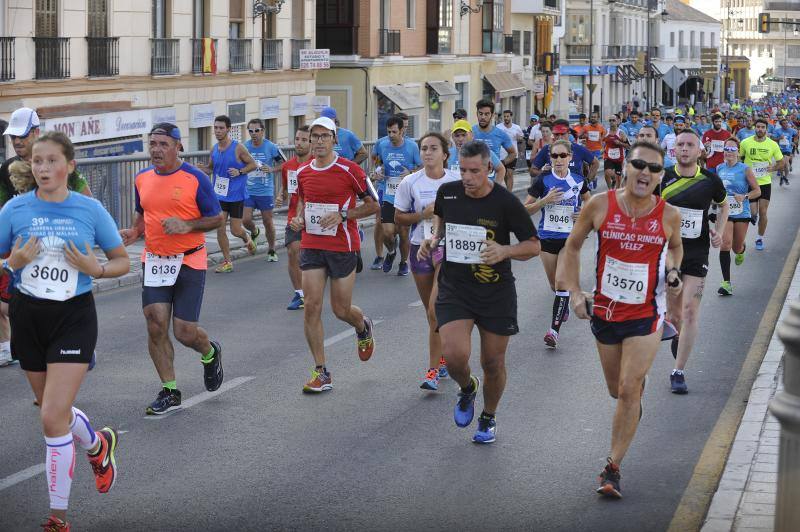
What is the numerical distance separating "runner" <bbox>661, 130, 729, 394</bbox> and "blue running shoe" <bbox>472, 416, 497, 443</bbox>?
2359 mm

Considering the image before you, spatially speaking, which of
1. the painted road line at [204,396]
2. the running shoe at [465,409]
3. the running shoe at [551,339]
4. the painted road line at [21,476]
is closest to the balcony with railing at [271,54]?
the running shoe at [551,339]

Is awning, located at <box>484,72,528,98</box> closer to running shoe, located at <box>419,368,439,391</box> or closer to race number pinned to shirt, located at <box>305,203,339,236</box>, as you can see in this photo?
race number pinned to shirt, located at <box>305,203,339,236</box>

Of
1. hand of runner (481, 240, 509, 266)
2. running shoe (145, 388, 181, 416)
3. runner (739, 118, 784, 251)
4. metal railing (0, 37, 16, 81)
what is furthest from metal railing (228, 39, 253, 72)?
hand of runner (481, 240, 509, 266)

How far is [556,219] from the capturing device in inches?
507

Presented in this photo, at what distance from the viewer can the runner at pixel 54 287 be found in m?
6.83

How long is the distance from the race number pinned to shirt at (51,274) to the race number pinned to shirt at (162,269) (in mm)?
2551

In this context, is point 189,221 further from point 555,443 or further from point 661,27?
point 661,27

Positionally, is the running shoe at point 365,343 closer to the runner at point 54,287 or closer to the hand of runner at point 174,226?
the hand of runner at point 174,226

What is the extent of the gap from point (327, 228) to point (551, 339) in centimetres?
255

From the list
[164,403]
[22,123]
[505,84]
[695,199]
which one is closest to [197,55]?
[695,199]

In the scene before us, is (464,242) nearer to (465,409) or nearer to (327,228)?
(465,409)

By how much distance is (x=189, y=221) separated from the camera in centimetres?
944

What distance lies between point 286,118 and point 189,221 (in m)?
29.8

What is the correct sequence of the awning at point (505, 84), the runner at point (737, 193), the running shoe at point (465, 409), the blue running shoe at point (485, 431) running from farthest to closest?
the awning at point (505, 84)
the runner at point (737, 193)
the running shoe at point (465, 409)
the blue running shoe at point (485, 431)
